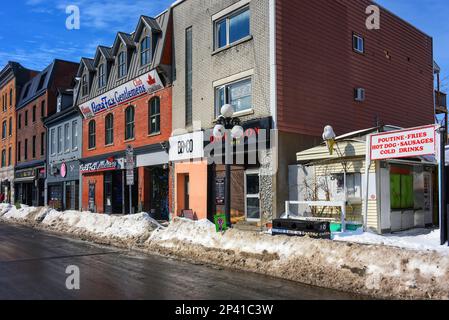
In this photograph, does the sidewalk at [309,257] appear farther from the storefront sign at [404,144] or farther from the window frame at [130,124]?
the window frame at [130,124]

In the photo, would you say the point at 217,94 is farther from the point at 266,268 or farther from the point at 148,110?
the point at 266,268

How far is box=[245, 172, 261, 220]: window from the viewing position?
16234mm

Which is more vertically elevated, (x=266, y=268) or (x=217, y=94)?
(x=217, y=94)

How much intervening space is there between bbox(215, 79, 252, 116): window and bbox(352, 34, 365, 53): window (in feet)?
18.3

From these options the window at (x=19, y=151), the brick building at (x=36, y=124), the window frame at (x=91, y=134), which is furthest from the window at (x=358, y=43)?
the window at (x=19, y=151)

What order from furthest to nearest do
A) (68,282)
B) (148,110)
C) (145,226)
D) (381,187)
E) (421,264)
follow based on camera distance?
1. (148,110)
2. (145,226)
3. (381,187)
4. (68,282)
5. (421,264)

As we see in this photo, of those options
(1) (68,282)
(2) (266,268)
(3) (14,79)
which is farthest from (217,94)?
(3) (14,79)

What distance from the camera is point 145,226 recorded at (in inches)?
587

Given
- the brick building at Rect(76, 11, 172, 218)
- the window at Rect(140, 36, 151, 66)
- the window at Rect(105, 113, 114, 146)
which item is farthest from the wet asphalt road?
the window at Rect(105, 113, 114, 146)

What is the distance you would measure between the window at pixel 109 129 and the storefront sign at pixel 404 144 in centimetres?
1733

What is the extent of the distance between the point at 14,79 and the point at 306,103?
36.4m

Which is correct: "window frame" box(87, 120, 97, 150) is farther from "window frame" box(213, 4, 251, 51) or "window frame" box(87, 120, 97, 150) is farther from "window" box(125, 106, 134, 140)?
"window frame" box(213, 4, 251, 51)

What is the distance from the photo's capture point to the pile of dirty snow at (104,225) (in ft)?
48.9

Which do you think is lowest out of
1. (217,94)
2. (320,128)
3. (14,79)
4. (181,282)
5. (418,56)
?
(181,282)
